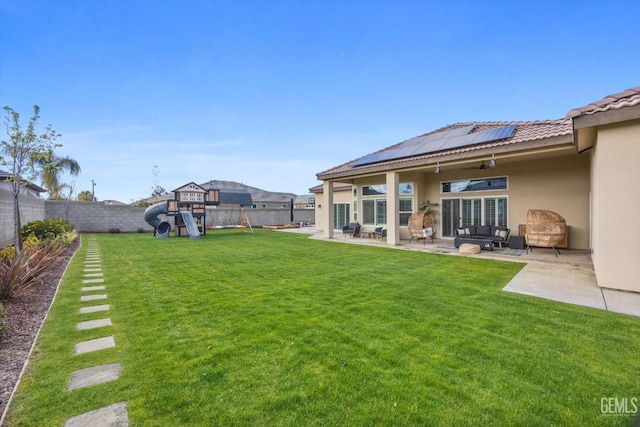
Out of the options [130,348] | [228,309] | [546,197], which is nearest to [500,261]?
[546,197]

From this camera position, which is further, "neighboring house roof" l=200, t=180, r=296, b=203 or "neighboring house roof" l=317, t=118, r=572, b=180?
"neighboring house roof" l=200, t=180, r=296, b=203

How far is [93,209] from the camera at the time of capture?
18.8m

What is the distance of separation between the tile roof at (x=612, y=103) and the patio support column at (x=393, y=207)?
660 centimetres

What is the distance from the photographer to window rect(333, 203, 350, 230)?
731 inches

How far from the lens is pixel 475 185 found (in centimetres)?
1240

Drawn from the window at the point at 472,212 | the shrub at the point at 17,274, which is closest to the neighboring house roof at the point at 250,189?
the window at the point at 472,212

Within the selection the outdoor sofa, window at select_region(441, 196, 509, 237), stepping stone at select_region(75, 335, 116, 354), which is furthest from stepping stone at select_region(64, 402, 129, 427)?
window at select_region(441, 196, 509, 237)

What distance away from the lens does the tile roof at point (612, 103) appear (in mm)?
4977

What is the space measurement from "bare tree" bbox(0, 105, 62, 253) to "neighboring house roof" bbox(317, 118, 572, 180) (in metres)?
10.5

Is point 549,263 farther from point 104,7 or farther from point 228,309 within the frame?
point 104,7

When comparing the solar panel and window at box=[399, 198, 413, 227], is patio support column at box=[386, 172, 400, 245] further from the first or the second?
window at box=[399, 198, 413, 227]

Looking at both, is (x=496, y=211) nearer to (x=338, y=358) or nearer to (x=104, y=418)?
(x=338, y=358)

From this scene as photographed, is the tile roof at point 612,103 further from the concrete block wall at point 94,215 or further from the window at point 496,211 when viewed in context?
the concrete block wall at point 94,215

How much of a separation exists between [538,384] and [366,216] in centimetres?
1415
